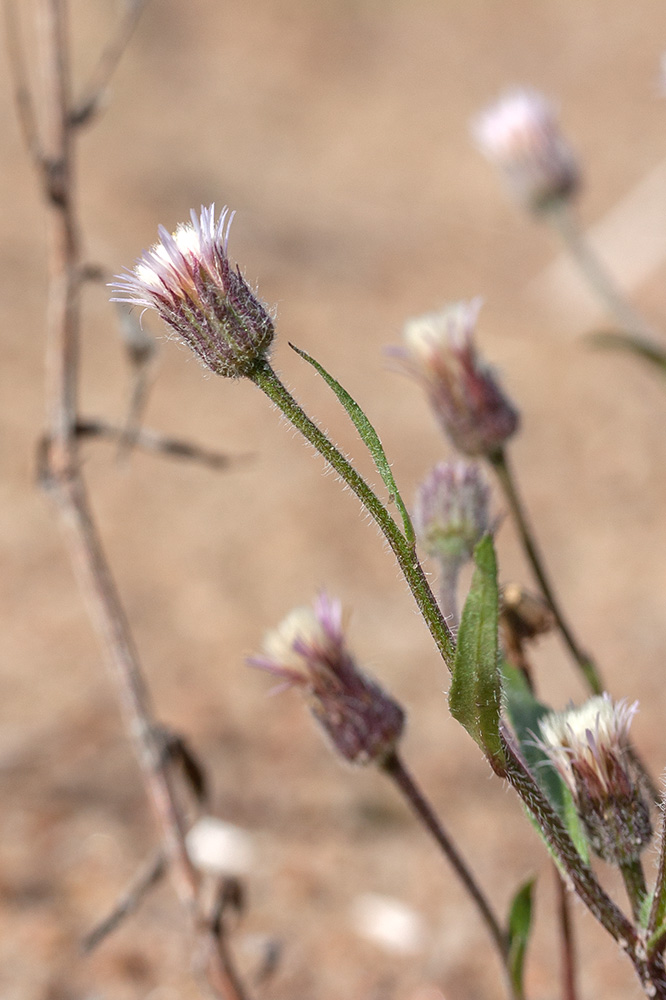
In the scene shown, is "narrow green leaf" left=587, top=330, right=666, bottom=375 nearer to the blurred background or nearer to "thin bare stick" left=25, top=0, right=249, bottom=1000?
the blurred background

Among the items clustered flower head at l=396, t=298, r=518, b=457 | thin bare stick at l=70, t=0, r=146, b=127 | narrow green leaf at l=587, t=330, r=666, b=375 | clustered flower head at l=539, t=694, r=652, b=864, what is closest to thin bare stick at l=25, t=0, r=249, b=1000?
thin bare stick at l=70, t=0, r=146, b=127

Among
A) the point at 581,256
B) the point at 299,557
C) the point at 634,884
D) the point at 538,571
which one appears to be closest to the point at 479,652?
the point at 634,884

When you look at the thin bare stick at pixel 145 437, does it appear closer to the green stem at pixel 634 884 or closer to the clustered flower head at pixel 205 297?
the clustered flower head at pixel 205 297

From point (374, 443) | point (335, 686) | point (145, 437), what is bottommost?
point (335, 686)

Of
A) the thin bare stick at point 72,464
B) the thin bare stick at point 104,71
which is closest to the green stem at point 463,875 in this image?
the thin bare stick at point 72,464

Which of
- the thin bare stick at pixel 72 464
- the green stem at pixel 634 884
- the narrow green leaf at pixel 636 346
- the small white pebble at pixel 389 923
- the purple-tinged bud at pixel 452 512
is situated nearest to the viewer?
the green stem at pixel 634 884

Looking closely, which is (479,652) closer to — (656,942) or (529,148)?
(656,942)

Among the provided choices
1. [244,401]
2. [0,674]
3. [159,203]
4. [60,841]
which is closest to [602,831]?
[60,841]
